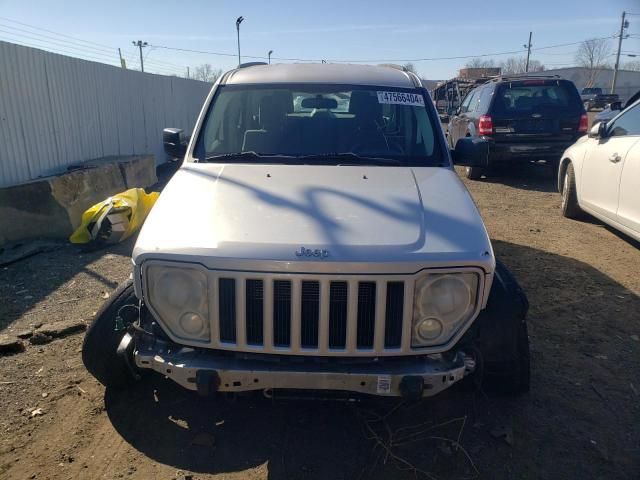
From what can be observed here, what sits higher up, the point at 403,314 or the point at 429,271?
the point at 429,271

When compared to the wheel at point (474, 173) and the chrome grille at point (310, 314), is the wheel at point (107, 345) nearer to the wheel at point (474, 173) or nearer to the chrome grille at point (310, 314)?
the chrome grille at point (310, 314)

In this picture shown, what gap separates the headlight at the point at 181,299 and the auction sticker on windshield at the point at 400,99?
2231 mm

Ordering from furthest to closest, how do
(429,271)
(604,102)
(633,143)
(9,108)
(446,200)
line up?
(604,102) < (9,108) < (633,143) < (446,200) < (429,271)

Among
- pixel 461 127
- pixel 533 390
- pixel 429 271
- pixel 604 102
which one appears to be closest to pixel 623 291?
pixel 533 390

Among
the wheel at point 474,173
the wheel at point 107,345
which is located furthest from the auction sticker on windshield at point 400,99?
the wheel at point 474,173

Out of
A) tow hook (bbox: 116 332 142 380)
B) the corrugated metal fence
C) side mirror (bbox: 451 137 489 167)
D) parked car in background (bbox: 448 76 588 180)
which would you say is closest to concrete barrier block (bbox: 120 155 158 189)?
the corrugated metal fence

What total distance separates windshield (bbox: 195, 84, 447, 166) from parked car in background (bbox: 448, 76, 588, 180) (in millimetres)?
6424

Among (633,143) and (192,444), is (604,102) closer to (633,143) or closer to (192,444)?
(633,143)

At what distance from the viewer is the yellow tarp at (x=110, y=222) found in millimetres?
6465

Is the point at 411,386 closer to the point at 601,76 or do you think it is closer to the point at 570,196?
the point at 570,196

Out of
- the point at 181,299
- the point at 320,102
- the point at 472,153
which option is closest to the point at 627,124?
the point at 472,153

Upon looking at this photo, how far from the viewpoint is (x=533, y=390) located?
3.37 m

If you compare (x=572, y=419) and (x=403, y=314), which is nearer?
(x=403, y=314)

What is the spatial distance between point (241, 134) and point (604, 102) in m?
37.3
